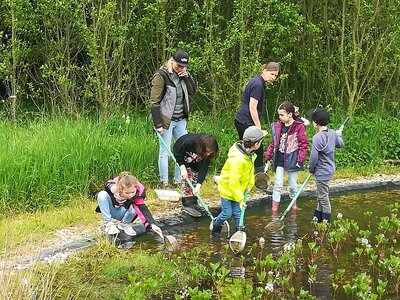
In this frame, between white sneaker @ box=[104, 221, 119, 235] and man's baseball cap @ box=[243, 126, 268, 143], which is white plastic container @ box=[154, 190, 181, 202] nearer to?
white sneaker @ box=[104, 221, 119, 235]

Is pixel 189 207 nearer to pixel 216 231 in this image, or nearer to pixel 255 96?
pixel 216 231

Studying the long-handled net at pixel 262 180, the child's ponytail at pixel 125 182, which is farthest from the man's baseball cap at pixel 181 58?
the child's ponytail at pixel 125 182

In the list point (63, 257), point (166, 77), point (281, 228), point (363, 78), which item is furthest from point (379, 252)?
point (363, 78)

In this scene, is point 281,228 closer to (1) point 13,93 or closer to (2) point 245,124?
(2) point 245,124

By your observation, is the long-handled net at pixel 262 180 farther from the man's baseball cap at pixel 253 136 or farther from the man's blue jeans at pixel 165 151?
the man's baseball cap at pixel 253 136

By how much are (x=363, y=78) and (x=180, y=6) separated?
157 inches

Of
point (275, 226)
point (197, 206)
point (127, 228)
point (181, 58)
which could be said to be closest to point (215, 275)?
point (127, 228)

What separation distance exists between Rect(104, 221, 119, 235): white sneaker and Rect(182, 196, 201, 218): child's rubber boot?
→ 1530 mm

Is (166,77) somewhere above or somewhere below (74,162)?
above

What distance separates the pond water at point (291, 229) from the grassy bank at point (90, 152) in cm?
158

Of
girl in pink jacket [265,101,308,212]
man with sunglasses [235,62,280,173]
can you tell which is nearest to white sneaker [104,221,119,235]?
girl in pink jacket [265,101,308,212]

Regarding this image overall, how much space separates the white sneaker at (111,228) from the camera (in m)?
6.87

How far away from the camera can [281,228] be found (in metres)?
7.91

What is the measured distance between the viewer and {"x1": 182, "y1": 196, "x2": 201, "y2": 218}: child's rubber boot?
833 cm
